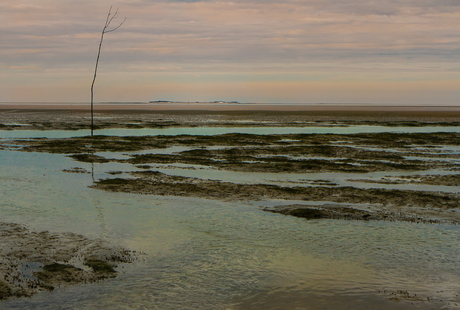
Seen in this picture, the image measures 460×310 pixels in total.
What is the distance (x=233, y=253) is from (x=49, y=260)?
3.34 metres

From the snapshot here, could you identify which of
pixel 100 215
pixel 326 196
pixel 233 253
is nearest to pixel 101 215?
pixel 100 215

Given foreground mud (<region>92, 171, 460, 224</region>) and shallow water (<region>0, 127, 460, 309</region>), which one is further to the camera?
foreground mud (<region>92, 171, 460, 224</region>)

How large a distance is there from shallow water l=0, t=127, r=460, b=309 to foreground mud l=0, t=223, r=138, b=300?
0.99 ft

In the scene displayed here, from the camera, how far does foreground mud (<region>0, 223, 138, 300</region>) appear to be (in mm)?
7242

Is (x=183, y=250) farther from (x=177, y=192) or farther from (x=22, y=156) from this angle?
(x=22, y=156)

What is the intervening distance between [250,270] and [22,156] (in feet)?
62.8

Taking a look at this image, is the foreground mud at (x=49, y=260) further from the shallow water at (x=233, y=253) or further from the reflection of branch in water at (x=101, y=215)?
the reflection of branch in water at (x=101, y=215)

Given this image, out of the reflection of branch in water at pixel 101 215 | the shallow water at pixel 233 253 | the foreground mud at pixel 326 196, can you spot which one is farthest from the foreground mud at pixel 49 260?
the foreground mud at pixel 326 196

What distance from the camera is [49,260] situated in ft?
27.2

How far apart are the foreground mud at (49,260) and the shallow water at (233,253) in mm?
301

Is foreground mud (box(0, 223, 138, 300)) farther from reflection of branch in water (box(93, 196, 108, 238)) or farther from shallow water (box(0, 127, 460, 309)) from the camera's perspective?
reflection of branch in water (box(93, 196, 108, 238))

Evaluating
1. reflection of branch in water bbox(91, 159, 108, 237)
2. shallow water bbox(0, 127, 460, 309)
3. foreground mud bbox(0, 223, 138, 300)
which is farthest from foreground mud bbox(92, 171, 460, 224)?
foreground mud bbox(0, 223, 138, 300)

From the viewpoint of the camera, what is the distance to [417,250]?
9.38m

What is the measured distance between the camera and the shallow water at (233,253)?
276 inches
